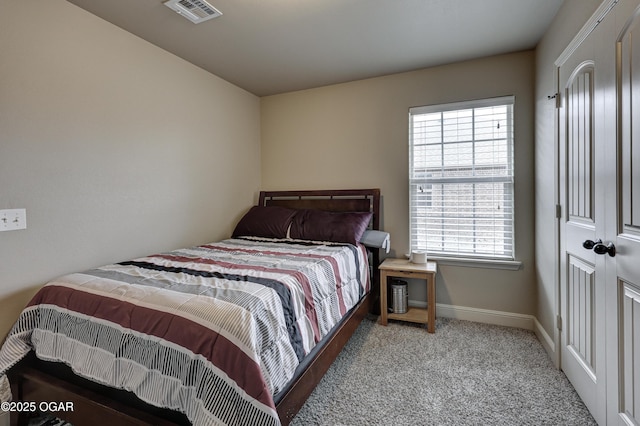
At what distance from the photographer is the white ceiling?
6.61ft

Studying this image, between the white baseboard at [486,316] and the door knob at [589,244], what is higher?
the door knob at [589,244]

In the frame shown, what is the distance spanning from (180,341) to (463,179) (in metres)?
2.74

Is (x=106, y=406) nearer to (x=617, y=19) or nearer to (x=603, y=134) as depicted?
(x=603, y=134)

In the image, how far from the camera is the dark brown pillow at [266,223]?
3135 mm

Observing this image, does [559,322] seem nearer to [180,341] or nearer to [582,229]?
[582,229]

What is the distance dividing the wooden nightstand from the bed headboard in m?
0.53

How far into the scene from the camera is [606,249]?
1.39 meters

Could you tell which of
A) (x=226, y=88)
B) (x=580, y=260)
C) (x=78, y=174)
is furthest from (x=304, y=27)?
(x=580, y=260)

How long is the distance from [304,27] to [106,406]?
2600 mm

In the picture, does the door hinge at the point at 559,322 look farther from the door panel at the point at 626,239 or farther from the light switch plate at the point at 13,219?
the light switch plate at the point at 13,219

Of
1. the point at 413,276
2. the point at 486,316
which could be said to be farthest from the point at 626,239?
the point at 486,316

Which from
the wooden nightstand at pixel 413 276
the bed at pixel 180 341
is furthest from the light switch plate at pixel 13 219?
the wooden nightstand at pixel 413 276

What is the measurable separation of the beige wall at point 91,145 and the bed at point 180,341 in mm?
387

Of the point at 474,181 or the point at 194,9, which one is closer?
the point at 194,9
